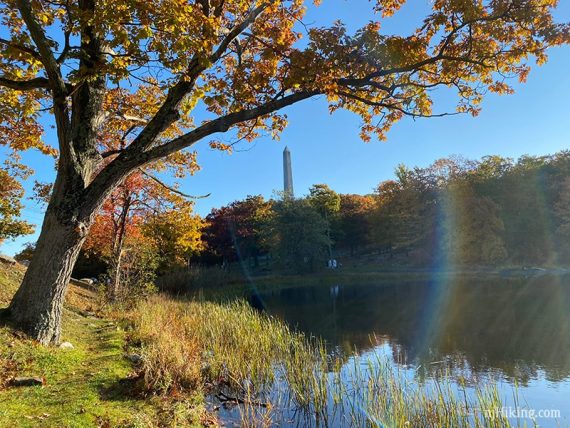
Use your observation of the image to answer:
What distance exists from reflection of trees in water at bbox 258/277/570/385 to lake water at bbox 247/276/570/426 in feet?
0.07

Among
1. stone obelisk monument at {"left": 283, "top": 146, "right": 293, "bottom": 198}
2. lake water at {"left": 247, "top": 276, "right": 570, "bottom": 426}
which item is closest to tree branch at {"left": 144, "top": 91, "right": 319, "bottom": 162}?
lake water at {"left": 247, "top": 276, "right": 570, "bottom": 426}

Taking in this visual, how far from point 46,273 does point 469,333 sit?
397 inches

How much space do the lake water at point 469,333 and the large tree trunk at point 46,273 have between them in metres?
5.73

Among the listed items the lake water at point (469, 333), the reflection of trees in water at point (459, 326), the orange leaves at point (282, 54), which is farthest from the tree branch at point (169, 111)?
the lake water at point (469, 333)

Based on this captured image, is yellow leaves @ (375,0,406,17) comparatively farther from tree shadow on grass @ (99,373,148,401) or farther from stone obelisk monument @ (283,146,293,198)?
stone obelisk monument @ (283,146,293,198)

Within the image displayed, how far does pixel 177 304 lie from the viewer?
12.7 metres

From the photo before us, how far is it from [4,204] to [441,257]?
3210cm

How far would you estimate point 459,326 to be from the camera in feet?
40.4

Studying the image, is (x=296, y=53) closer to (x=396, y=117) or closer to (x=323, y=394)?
(x=396, y=117)

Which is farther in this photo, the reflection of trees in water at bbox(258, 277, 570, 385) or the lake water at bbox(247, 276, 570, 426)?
the reflection of trees in water at bbox(258, 277, 570, 385)

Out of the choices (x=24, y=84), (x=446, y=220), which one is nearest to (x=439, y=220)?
(x=446, y=220)

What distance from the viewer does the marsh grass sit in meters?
4.58

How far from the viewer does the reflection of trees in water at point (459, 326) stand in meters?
A: 8.27

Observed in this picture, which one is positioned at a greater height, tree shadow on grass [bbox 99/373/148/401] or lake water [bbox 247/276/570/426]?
tree shadow on grass [bbox 99/373/148/401]
